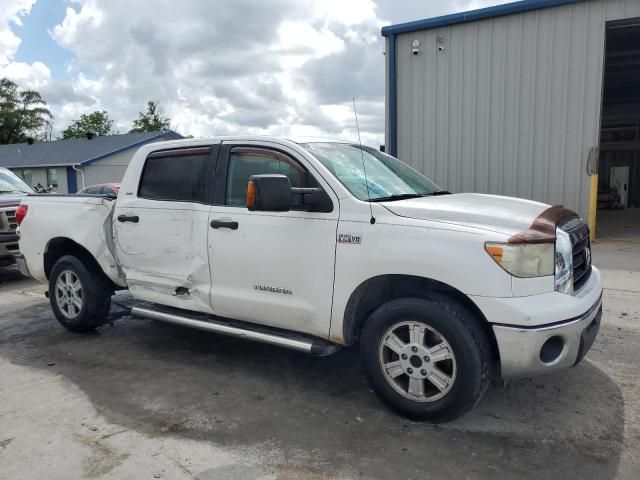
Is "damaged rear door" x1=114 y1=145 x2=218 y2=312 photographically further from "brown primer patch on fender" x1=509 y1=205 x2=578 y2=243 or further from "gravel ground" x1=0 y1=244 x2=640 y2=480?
"brown primer patch on fender" x1=509 y1=205 x2=578 y2=243

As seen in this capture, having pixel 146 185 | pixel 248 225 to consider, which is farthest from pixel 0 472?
pixel 146 185

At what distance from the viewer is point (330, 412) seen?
3.72 meters

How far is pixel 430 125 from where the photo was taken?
12.9 meters

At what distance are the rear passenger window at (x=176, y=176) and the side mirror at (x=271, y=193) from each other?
95 cm

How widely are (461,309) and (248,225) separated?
5.51 feet

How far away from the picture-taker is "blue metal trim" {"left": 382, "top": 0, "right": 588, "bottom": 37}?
11312 millimetres

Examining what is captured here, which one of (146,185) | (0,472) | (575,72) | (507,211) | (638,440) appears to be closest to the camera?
(0,472)

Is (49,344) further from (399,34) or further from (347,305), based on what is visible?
(399,34)

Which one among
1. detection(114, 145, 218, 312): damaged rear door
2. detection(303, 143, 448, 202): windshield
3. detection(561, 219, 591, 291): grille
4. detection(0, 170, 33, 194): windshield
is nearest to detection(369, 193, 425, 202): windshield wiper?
detection(303, 143, 448, 202): windshield

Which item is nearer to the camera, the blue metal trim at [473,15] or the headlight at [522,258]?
the headlight at [522,258]

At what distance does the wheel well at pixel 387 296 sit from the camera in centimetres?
337

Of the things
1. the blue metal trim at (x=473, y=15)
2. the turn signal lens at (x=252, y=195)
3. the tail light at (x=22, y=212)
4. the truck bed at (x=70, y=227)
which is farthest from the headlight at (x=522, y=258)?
the blue metal trim at (x=473, y=15)

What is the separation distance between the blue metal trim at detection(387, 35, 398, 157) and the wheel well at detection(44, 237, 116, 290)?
362 inches

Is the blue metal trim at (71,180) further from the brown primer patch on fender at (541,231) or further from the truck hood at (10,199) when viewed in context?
the brown primer patch on fender at (541,231)
